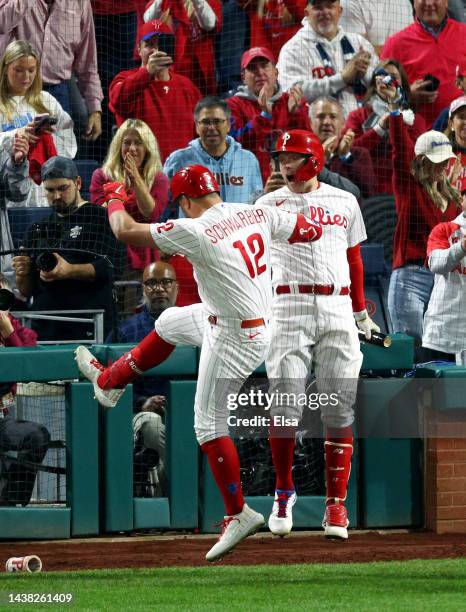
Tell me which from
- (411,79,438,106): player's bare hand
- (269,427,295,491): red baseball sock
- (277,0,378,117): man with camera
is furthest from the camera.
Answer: (411,79,438,106): player's bare hand

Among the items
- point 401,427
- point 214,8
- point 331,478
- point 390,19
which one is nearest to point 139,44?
point 214,8

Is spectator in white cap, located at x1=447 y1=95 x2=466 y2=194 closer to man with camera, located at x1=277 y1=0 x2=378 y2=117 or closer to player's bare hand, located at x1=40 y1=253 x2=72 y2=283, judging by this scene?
man with camera, located at x1=277 y1=0 x2=378 y2=117

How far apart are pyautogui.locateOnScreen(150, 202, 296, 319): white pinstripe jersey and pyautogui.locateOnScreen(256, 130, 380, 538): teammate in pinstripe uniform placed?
0.97 ft

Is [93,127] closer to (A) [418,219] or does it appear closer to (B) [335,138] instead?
(B) [335,138]

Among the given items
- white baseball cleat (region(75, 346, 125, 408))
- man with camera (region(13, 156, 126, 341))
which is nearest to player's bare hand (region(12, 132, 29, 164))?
man with camera (region(13, 156, 126, 341))

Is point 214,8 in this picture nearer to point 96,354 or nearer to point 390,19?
point 390,19

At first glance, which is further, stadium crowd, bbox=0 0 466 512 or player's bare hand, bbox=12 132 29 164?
player's bare hand, bbox=12 132 29 164

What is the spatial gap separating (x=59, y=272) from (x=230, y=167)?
180 cm

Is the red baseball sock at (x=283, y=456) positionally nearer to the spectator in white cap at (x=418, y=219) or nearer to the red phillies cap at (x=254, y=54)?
the spectator in white cap at (x=418, y=219)

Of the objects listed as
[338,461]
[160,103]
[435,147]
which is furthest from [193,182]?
[160,103]

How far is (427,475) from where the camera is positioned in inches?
259

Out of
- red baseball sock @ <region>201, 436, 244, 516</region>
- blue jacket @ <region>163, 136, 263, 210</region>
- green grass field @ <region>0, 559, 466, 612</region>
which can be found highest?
blue jacket @ <region>163, 136, 263, 210</region>

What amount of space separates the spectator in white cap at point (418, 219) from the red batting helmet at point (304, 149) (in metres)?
2.77

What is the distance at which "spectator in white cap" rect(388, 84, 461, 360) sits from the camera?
26.6ft
